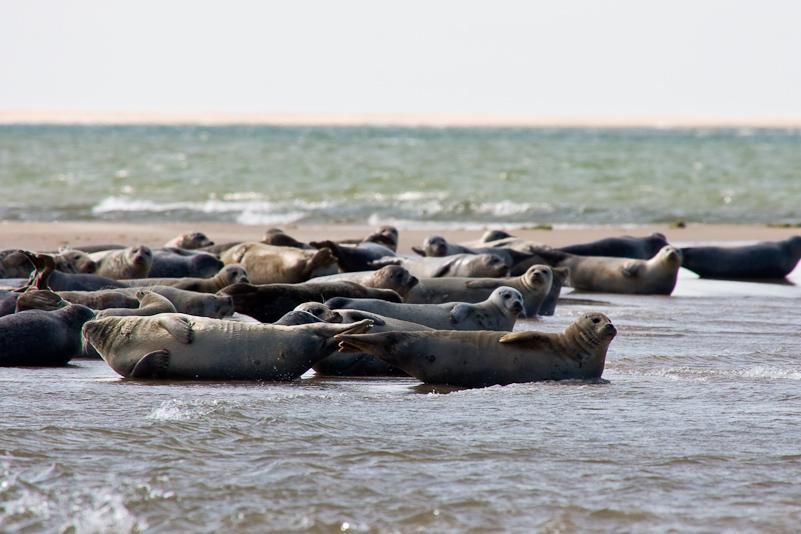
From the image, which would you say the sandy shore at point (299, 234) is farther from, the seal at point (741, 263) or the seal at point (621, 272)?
the seal at point (621, 272)

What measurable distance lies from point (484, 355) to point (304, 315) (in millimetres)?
917

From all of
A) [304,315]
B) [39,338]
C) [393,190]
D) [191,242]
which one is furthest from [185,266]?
[393,190]

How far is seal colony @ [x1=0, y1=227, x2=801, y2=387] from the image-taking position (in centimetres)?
442

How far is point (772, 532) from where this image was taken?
2.54 m

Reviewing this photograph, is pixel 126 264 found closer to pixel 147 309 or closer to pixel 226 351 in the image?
pixel 147 309

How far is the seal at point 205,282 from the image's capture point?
262 inches

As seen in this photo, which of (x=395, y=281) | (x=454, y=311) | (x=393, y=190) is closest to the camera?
(x=454, y=311)

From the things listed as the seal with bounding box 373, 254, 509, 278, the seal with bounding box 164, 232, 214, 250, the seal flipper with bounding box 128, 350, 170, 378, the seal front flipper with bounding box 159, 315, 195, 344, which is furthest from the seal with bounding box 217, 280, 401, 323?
the seal with bounding box 164, 232, 214, 250

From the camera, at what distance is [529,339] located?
4496 millimetres

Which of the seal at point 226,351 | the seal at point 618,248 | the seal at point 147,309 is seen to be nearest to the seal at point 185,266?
the seal at point 147,309

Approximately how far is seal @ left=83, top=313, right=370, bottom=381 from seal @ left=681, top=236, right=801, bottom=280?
6.36 meters

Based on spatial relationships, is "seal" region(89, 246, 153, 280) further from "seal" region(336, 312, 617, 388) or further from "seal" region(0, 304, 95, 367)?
"seal" region(336, 312, 617, 388)

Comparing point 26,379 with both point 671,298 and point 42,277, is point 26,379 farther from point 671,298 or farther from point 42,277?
point 671,298

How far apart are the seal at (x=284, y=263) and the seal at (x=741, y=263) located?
421cm
